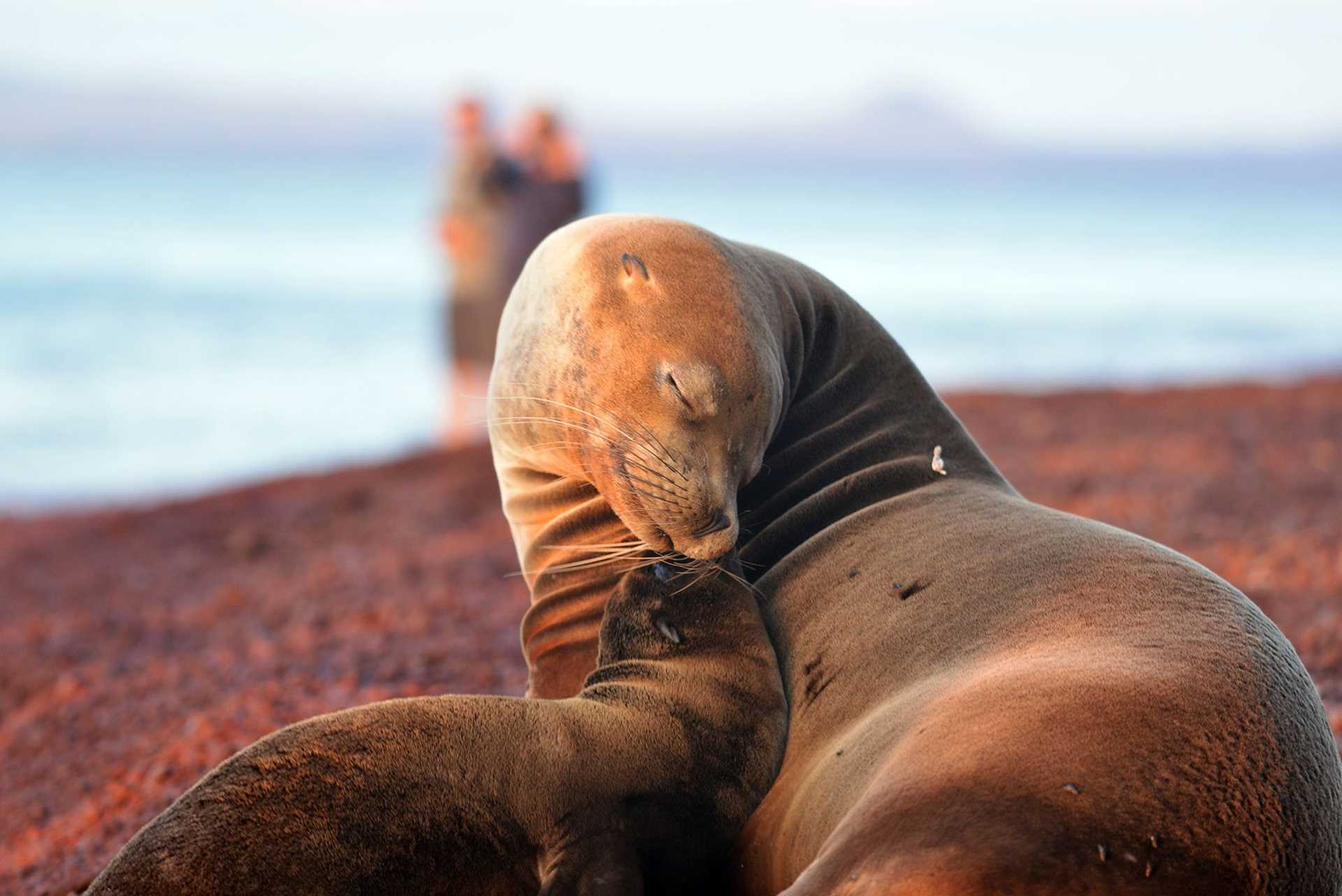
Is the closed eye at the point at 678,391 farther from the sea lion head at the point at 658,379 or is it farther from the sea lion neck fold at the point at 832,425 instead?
the sea lion neck fold at the point at 832,425

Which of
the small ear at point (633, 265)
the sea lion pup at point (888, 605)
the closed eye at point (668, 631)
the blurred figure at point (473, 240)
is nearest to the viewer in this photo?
the sea lion pup at point (888, 605)

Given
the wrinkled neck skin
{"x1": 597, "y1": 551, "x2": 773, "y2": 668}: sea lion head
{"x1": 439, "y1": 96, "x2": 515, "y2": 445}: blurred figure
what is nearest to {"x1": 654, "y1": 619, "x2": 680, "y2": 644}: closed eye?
{"x1": 597, "y1": 551, "x2": 773, "y2": 668}: sea lion head

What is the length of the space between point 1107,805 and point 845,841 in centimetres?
39

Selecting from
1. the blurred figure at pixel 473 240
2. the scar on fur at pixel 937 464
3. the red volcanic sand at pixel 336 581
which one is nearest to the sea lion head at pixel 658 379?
the scar on fur at pixel 937 464

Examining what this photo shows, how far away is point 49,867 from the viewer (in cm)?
401

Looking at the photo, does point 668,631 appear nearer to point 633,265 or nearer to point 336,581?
point 633,265

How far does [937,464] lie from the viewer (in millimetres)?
3504

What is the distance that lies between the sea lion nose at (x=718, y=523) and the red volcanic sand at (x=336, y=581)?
0.66m

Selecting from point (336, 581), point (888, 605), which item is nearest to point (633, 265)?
point (888, 605)

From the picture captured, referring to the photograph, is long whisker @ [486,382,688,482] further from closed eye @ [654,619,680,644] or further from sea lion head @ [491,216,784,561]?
closed eye @ [654,619,680,644]

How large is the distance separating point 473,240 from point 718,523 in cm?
858

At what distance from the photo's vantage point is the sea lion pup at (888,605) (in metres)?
2.25

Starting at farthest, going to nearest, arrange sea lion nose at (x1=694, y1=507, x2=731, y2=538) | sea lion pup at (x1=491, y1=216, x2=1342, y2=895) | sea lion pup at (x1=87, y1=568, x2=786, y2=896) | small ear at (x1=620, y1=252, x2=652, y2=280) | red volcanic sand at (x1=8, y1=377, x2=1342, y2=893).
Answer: red volcanic sand at (x1=8, y1=377, x2=1342, y2=893) → small ear at (x1=620, y1=252, x2=652, y2=280) → sea lion nose at (x1=694, y1=507, x2=731, y2=538) → sea lion pup at (x1=87, y1=568, x2=786, y2=896) → sea lion pup at (x1=491, y1=216, x2=1342, y2=895)

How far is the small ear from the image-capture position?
11.3 feet
